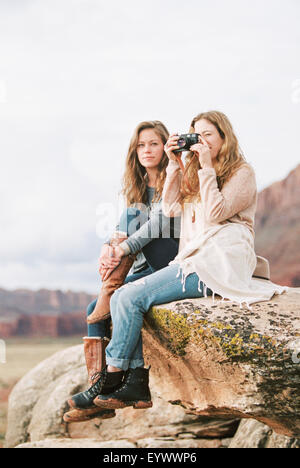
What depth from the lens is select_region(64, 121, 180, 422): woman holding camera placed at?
3781mm

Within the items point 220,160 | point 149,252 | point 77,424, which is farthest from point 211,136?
point 77,424

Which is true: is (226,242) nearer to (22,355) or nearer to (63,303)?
(22,355)

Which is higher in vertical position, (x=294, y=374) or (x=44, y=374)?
(x=294, y=374)

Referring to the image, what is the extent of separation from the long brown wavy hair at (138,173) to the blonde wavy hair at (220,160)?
41 cm

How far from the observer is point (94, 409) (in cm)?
373

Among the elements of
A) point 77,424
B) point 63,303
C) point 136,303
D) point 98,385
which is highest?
point 136,303

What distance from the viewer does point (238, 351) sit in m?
3.30

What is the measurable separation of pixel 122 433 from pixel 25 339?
119 feet

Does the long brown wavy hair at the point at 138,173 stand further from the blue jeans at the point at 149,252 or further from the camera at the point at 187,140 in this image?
the camera at the point at 187,140

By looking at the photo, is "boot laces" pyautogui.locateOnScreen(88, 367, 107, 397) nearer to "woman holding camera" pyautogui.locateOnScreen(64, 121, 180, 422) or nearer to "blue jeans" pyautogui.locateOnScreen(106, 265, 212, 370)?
"woman holding camera" pyautogui.locateOnScreen(64, 121, 180, 422)

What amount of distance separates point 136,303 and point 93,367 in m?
0.68

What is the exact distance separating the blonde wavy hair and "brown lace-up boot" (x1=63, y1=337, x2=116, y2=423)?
47.3 inches
